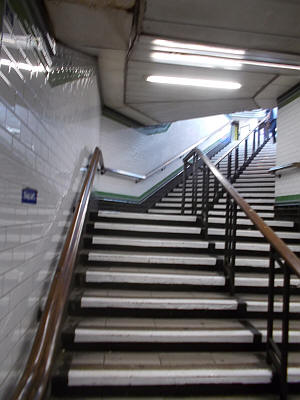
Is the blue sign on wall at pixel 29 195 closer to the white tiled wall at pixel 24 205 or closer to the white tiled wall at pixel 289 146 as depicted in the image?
the white tiled wall at pixel 24 205

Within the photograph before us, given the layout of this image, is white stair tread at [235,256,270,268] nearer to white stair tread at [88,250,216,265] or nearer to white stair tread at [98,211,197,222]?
white stair tread at [88,250,216,265]

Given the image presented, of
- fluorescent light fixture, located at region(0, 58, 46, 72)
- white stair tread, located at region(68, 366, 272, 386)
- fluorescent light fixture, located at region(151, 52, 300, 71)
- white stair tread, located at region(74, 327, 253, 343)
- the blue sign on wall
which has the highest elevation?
fluorescent light fixture, located at region(151, 52, 300, 71)

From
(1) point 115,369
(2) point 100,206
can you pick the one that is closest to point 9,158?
(1) point 115,369

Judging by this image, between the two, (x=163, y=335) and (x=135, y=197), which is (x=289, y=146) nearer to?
(x=135, y=197)

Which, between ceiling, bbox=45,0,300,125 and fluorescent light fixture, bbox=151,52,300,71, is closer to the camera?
ceiling, bbox=45,0,300,125

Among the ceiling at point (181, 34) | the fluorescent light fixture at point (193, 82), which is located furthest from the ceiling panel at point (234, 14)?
the fluorescent light fixture at point (193, 82)

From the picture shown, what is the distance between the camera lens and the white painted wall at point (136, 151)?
15.9ft

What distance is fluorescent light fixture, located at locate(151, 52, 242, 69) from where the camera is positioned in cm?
267

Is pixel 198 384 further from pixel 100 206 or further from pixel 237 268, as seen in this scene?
pixel 100 206

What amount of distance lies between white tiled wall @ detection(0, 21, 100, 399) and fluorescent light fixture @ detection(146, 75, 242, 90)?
157 centimetres

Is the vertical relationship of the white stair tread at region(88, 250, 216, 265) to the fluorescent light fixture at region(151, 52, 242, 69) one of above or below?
below

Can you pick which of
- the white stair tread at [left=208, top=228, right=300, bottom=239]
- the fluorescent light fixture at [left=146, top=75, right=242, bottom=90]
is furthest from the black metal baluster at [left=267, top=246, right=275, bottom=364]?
the fluorescent light fixture at [left=146, top=75, right=242, bottom=90]

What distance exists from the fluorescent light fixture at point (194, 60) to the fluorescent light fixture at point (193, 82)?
1.99ft

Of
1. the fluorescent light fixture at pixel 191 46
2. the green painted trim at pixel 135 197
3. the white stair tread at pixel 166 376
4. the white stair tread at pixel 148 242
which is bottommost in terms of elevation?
the white stair tread at pixel 166 376
